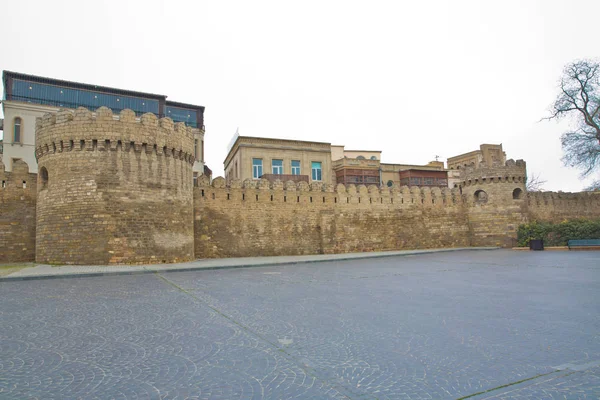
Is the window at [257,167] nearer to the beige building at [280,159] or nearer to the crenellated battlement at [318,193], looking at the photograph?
the beige building at [280,159]

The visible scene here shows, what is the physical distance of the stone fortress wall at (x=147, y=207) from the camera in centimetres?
1428

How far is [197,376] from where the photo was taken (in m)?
3.43

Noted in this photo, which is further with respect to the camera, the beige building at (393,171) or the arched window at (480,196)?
the beige building at (393,171)

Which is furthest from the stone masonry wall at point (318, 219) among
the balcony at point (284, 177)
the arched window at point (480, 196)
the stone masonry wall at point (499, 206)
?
the balcony at point (284, 177)

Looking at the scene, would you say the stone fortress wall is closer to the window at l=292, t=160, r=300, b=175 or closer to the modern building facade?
the window at l=292, t=160, r=300, b=175

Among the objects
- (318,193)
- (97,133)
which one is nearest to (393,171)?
(318,193)

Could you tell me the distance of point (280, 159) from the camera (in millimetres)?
31297

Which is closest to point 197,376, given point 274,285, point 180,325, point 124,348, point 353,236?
point 124,348

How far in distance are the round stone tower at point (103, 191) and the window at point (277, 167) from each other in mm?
15741

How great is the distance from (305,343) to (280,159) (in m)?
27.4

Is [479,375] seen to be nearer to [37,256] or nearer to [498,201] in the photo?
[37,256]

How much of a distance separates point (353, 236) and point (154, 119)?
1222 cm

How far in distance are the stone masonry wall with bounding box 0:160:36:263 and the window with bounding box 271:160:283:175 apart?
17520 millimetres

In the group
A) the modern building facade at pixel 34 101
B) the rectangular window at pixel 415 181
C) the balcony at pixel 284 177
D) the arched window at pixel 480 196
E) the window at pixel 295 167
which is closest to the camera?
the arched window at pixel 480 196
